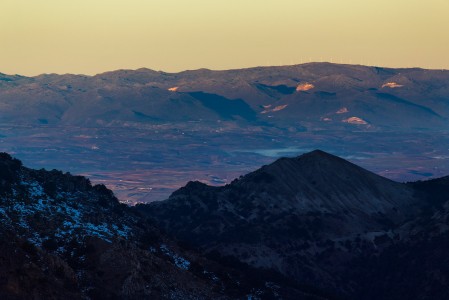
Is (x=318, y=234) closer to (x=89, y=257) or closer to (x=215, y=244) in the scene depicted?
(x=215, y=244)

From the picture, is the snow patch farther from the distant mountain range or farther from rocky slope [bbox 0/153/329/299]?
the distant mountain range

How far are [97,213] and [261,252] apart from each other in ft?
146

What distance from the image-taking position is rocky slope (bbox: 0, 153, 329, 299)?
8644 centimetres

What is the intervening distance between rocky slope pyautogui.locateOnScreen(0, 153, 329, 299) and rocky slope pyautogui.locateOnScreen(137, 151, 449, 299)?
19.9m

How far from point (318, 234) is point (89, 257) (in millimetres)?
80014

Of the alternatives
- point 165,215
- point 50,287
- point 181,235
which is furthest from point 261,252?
point 50,287

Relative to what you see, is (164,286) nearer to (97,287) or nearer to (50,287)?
(97,287)

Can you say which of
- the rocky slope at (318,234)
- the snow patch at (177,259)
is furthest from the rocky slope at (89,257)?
the rocky slope at (318,234)

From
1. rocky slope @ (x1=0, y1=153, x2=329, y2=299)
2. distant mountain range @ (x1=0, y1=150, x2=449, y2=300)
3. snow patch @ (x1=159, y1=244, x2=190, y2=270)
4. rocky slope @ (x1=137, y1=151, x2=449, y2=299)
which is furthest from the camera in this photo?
rocky slope @ (x1=137, y1=151, x2=449, y2=299)

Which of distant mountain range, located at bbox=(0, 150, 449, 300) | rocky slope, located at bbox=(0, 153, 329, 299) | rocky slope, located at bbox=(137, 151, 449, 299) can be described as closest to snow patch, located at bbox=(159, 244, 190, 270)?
rocky slope, located at bbox=(0, 153, 329, 299)

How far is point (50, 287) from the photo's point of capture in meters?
84.6

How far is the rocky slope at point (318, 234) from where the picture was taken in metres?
150

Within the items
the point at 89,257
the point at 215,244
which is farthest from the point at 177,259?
the point at 215,244

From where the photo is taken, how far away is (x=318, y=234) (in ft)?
563
